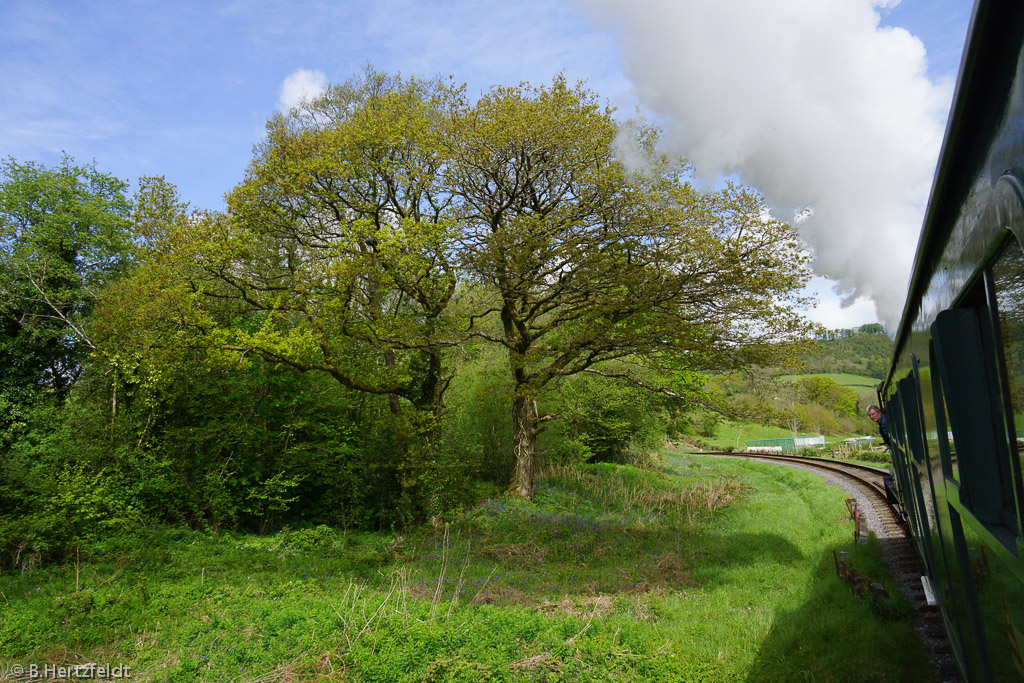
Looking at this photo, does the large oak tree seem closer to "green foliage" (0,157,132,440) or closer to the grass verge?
the grass verge

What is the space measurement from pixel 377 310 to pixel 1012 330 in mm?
12568

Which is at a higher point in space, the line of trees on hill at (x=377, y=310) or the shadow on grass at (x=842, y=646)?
the line of trees on hill at (x=377, y=310)

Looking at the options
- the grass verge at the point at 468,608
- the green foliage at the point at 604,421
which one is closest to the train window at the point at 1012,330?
the grass verge at the point at 468,608

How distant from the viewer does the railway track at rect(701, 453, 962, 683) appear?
5648 mm

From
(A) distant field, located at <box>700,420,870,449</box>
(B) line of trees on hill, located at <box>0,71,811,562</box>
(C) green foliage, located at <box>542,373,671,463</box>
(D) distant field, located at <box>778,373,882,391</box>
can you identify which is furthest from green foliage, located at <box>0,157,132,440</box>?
(D) distant field, located at <box>778,373,882,391</box>

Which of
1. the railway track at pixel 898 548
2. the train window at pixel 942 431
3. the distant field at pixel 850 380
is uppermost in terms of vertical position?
the distant field at pixel 850 380

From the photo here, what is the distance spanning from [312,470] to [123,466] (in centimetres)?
384

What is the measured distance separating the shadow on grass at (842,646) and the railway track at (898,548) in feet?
0.45

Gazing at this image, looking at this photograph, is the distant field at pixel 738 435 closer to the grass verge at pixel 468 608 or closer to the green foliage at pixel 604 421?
the green foliage at pixel 604 421

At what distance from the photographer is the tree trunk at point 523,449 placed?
16.1 meters

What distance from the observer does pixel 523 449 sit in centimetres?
1623

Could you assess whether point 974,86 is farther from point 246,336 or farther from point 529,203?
point 529,203

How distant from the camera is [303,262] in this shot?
1430cm

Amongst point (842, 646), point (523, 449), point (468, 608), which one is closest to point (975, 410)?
point (842, 646)
